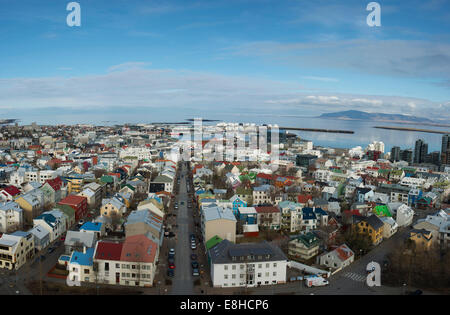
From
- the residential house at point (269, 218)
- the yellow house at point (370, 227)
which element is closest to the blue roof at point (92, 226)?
the residential house at point (269, 218)

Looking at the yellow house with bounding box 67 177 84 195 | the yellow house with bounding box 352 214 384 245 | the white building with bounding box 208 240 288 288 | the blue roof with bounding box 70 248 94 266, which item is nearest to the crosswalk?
the white building with bounding box 208 240 288 288

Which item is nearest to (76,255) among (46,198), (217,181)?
(46,198)

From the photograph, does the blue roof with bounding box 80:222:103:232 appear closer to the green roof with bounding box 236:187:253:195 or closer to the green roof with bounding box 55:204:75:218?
the green roof with bounding box 55:204:75:218

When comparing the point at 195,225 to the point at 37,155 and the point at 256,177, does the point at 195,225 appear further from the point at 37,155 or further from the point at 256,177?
the point at 37,155
